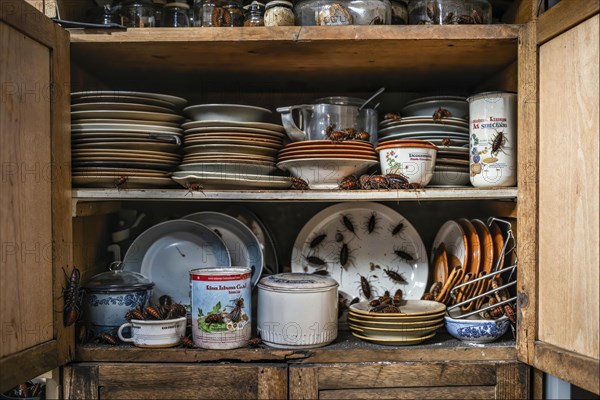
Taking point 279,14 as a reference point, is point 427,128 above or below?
below

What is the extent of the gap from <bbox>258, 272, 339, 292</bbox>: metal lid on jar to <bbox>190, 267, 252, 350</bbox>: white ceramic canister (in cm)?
8

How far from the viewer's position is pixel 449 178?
1461 millimetres

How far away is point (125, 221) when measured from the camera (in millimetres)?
1753

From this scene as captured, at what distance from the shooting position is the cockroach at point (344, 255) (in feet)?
5.46

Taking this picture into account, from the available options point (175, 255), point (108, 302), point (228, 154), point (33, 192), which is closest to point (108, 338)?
point (108, 302)

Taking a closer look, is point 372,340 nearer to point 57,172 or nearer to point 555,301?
point 555,301

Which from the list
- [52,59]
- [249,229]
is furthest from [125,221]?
[52,59]

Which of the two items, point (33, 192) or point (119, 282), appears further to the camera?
point (119, 282)

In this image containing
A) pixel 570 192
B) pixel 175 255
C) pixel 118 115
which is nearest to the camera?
pixel 570 192

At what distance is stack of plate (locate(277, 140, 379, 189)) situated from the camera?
140 cm

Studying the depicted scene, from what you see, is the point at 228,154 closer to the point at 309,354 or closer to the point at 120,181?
the point at 120,181

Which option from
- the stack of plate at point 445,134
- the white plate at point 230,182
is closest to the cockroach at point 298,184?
the white plate at point 230,182

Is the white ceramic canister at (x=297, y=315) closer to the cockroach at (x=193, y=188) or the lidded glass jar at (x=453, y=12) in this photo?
the cockroach at (x=193, y=188)

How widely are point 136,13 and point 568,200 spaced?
1234 millimetres
